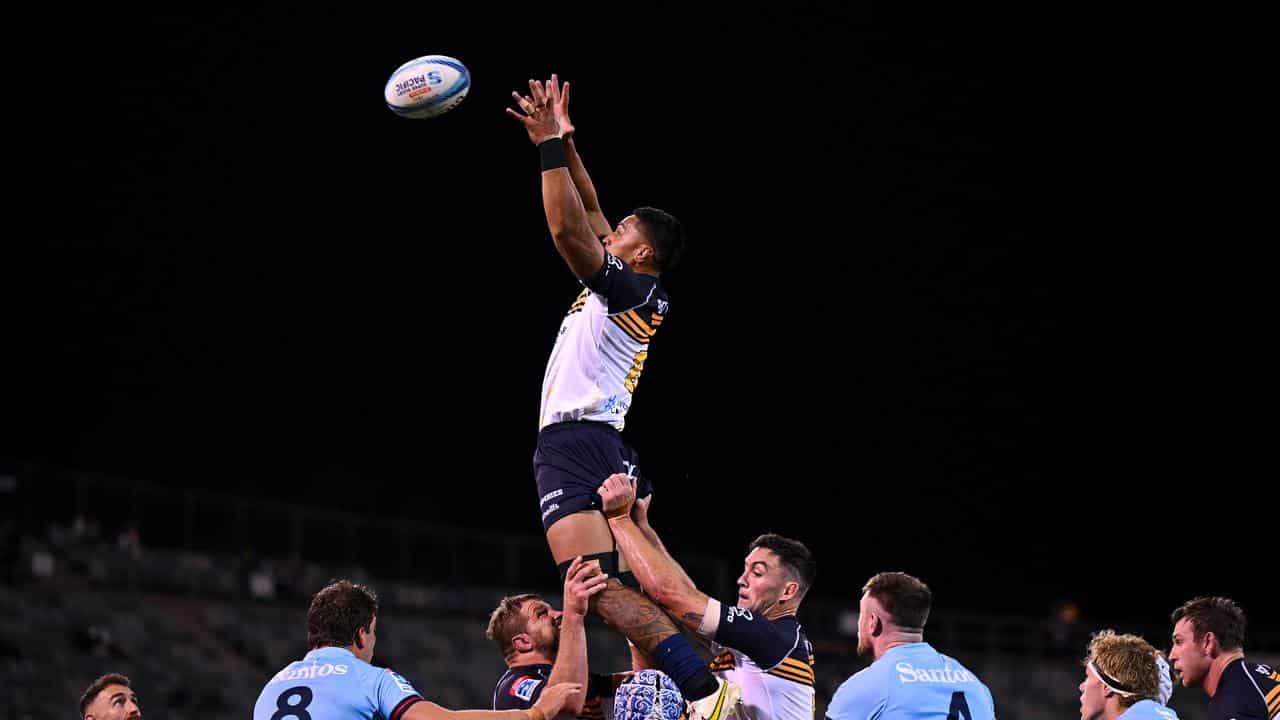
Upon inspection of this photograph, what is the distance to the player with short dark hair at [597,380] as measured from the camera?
25.0 ft

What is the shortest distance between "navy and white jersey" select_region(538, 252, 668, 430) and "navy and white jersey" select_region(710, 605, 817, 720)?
1.40 meters

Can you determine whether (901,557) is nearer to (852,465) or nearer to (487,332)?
(852,465)

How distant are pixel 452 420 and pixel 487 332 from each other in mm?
3221

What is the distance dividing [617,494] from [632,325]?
3.39ft

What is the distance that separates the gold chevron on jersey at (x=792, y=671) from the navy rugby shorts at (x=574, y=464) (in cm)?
136

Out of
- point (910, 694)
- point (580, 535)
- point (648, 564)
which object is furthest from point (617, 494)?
point (910, 694)

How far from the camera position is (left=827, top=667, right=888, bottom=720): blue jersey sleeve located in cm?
738

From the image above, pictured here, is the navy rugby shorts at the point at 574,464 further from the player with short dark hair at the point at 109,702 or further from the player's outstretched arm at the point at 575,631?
the player with short dark hair at the point at 109,702

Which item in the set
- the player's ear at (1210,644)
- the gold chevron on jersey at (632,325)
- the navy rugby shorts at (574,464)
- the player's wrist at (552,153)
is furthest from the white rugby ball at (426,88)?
the player's ear at (1210,644)

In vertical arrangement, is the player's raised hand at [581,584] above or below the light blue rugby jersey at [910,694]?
above

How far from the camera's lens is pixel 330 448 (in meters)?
41.7

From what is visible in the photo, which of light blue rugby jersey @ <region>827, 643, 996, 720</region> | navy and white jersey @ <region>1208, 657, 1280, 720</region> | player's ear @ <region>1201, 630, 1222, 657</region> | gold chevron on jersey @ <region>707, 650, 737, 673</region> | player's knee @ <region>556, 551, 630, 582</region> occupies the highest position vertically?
player's ear @ <region>1201, 630, 1222, 657</region>

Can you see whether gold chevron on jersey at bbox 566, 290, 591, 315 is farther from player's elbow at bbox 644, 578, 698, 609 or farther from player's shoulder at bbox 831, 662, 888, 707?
player's shoulder at bbox 831, 662, 888, 707

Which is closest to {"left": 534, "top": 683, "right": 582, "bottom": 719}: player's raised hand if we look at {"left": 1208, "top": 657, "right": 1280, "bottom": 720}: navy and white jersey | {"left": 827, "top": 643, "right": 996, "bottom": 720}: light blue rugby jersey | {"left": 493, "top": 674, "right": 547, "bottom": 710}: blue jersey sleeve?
{"left": 493, "top": 674, "right": 547, "bottom": 710}: blue jersey sleeve
